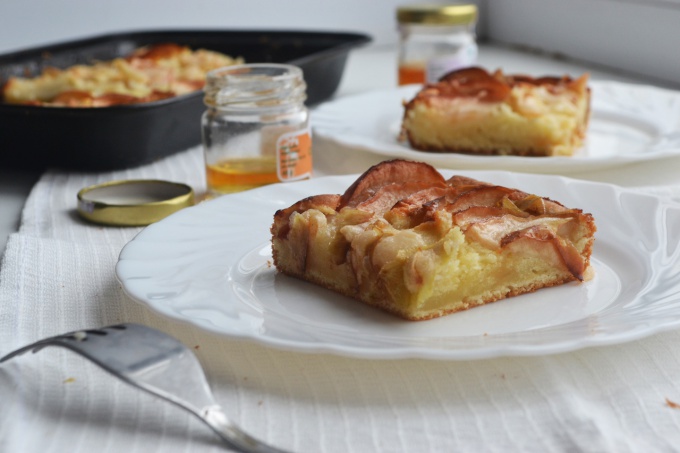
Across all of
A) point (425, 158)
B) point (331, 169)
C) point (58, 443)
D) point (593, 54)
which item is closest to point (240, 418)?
point (58, 443)

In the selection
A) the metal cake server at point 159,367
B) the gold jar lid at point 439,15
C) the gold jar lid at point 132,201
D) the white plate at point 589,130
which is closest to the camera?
the metal cake server at point 159,367

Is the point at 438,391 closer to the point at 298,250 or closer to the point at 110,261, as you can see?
the point at 298,250

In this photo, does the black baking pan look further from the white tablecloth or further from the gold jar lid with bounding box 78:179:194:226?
the white tablecloth

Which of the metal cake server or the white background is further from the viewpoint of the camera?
the white background

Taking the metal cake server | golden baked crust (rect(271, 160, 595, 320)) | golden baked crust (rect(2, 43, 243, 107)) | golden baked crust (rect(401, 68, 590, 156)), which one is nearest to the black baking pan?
golden baked crust (rect(2, 43, 243, 107))

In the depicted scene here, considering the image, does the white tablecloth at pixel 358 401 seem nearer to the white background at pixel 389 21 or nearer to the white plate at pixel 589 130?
the white plate at pixel 589 130

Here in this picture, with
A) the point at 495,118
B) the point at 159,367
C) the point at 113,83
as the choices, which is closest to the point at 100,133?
the point at 113,83

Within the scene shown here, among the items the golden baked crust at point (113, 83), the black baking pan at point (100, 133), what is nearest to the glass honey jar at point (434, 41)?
the black baking pan at point (100, 133)
